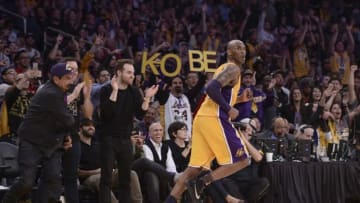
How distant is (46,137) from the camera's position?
1004 cm

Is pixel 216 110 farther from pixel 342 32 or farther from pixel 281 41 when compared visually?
pixel 342 32

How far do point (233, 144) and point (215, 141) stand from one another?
0.66ft

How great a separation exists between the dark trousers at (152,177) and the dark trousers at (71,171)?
125 centimetres

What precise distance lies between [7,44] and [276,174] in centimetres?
554

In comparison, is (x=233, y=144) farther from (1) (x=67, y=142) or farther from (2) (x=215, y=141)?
(1) (x=67, y=142)

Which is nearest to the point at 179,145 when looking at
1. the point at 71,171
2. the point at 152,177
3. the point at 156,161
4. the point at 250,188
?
the point at 156,161

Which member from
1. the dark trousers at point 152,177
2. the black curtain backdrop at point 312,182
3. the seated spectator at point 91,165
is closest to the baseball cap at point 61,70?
the seated spectator at point 91,165

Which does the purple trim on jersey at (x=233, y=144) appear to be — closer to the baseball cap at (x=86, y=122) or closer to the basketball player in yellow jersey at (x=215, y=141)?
the basketball player in yellow jersey at (x=215, y=141)

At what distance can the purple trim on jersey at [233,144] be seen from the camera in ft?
32.1

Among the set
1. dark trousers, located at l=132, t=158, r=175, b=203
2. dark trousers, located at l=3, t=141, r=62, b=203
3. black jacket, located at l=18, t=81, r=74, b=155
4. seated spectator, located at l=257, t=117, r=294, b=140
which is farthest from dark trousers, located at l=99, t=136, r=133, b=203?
seated spectator, located at l=257, t=117, r=294, b=140

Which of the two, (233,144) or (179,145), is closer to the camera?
(233,144)

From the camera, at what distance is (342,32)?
69.0 ft

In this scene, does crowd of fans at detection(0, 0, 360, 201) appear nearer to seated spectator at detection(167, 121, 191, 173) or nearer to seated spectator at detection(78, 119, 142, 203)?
seated spectator at detection(167, 121, 191, 173)

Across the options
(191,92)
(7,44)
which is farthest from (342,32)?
(7,44)
